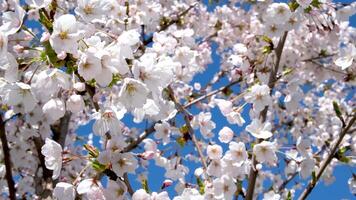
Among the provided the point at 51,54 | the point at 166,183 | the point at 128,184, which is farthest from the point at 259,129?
the point at 51,54

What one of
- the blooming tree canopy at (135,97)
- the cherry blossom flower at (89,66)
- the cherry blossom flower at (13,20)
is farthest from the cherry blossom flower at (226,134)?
the cherry blossom flower at (13,20)

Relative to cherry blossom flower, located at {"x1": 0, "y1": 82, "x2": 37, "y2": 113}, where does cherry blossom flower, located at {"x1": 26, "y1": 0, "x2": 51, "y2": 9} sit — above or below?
above

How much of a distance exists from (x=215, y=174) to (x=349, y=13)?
84.2 inches

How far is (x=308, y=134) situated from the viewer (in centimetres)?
816

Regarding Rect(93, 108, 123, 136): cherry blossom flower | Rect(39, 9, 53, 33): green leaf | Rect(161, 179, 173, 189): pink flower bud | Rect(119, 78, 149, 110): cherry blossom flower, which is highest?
Rect(39, 9, 53, 33): green leaf

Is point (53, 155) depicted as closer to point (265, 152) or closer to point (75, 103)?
point (75, 103)

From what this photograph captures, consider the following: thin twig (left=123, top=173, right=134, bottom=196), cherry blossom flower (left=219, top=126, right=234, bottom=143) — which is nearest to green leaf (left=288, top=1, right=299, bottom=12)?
cherry blossom flower (left=219, top=126, right=234, bottom=143)

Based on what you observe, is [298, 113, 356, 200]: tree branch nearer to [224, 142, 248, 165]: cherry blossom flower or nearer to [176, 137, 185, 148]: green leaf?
[224, 142, 248, 165]: cherry blossom flower

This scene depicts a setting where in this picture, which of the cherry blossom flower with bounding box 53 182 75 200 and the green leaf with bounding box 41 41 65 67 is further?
the cherry blossom flower with bounding box 53 182 75 200

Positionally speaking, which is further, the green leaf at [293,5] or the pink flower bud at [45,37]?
the green leaf at [293,5]

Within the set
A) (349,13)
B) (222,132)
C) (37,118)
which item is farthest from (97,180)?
(349,13)

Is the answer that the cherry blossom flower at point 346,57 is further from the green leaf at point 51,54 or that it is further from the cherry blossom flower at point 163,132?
the green leaf at point 51,54

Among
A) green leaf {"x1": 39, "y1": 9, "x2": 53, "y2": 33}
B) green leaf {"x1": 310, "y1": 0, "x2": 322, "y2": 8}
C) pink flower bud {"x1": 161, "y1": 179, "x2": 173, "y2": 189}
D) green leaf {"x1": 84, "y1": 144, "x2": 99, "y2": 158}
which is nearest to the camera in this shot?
green leaf {"x1": 39, "y1": 9, "x2": 53, "y2": 33}

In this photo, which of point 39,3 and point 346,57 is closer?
point 39,3
